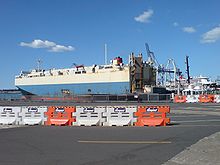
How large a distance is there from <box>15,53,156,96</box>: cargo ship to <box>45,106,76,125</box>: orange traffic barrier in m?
47.5

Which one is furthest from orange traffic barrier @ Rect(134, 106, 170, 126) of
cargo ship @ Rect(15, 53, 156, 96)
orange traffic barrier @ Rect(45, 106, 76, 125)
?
cargo ship @ Rect(15, 53, 156, 96)

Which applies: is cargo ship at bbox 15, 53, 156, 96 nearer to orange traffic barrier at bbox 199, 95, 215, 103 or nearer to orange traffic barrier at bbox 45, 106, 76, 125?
orange traffic barrier at bbox 199, 95, 215, 103

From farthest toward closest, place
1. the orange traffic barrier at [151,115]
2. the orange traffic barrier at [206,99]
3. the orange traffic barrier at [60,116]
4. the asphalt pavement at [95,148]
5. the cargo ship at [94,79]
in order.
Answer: the cargo ship at [94,79]
the orange traffic barrier at [206,99]
the orange traffic barrier at [60,116]
the orange traffic barrier at [151,115]
the asphalt pavement at [95,148]

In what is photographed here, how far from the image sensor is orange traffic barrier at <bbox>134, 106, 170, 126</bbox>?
1547cm

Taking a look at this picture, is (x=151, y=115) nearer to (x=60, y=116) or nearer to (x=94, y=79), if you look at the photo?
(x=60, y=116)

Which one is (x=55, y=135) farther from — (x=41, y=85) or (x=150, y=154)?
(x=41, y=85)

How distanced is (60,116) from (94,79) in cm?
6222

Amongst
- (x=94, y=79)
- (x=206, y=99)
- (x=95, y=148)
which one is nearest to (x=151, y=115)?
(x=95, y=148)

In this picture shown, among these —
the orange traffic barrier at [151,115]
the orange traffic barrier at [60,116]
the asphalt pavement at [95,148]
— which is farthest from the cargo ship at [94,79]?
the asphalt pavement at [95,148]

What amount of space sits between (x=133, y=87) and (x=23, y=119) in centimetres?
5377

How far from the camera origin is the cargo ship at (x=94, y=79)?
7125 cm

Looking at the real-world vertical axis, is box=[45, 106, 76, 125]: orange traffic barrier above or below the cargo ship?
below

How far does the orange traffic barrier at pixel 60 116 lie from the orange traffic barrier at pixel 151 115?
3363 millimetres

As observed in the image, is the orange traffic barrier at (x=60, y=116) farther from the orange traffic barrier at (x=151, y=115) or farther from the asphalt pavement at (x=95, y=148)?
the asphalt pavement at (x=95, y=148)
